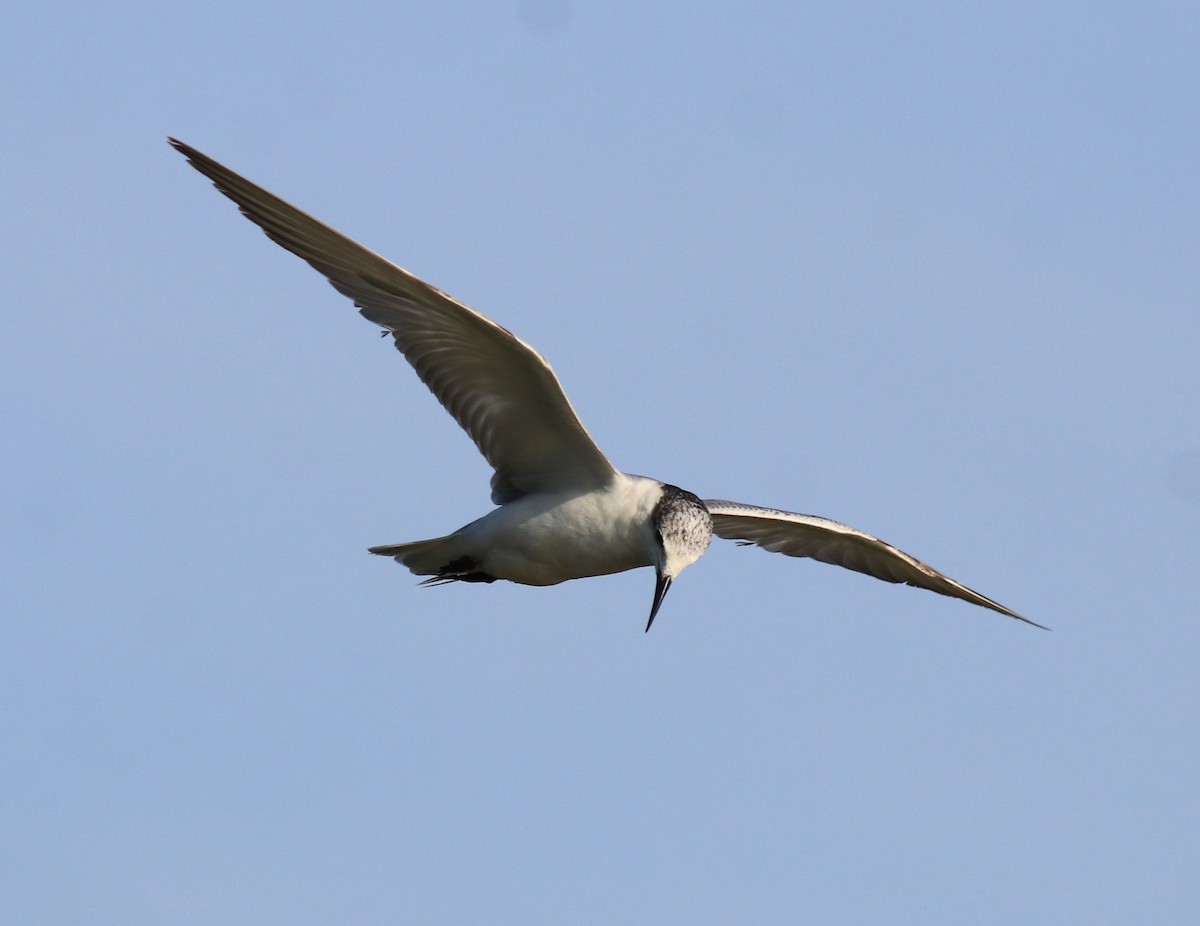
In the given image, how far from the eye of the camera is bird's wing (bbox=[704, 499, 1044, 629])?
586 inches

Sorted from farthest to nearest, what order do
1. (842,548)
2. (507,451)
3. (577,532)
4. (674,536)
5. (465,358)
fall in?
(842,548) → (507,451) → (577,532) → (674,536) → (465,358)

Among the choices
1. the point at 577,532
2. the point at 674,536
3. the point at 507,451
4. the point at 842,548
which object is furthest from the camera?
the point at 842,548

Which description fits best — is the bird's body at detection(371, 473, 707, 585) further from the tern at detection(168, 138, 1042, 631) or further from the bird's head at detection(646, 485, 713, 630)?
the bird's head at detection(646, 485, 713, 630)

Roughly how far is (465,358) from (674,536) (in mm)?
1930

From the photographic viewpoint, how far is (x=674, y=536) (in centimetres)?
1223

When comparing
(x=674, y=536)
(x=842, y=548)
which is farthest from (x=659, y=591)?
(x=842, y=548)

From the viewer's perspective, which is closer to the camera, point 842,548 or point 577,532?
point 577,532

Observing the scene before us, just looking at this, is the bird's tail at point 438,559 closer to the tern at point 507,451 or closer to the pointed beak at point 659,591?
the tern at point 507,451

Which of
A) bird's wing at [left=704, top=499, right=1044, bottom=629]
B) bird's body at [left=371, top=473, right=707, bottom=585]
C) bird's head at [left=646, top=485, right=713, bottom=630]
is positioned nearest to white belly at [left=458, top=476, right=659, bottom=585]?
bird's body at [left=371, top=473, right=707, bottom=585]

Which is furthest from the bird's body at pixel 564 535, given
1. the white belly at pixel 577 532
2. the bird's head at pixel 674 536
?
the bird's head at pixel 674 536

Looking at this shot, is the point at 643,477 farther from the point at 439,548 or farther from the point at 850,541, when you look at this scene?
the point at 850,541

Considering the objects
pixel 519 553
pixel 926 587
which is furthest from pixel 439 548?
pixel 926 587

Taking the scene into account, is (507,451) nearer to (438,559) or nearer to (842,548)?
(438,559)

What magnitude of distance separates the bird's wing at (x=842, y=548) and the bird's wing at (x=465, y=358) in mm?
2321
